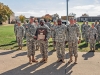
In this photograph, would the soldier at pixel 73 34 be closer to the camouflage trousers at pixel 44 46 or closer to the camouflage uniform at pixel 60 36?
the camouflage uniform at pixel 60 36

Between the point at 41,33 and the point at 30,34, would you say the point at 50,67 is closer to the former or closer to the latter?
the point at 41,33

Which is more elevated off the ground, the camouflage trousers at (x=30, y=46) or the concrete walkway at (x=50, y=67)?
the camouflage trousers at (x=30, y=46)

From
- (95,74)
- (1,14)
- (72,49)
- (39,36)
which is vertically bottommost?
(95,74)

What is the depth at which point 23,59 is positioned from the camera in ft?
28.4

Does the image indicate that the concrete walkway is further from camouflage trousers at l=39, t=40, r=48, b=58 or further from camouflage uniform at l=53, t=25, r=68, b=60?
camouflage uniform at l=53, t=25, r=68, b=60

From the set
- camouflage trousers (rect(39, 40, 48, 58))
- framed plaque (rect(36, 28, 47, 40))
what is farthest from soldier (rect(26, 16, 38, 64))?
camouflage trousers (rect(39, 40, 48, 58))

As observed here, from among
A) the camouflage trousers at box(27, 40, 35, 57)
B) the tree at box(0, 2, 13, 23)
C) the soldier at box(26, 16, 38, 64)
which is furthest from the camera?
the tree at box(0, 2, 13, 23)

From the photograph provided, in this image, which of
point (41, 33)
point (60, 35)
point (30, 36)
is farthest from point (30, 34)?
point (60, 35)

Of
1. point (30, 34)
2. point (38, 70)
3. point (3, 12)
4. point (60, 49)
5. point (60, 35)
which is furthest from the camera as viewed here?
point (3, 12)

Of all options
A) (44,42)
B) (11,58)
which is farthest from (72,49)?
(11,58)

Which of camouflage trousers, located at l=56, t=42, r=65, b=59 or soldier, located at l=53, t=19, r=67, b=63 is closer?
soldier, located at l=53, t=19, r=67, b=63

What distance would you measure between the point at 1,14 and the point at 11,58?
5482 centimetres

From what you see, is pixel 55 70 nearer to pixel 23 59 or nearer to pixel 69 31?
pixel 69 31

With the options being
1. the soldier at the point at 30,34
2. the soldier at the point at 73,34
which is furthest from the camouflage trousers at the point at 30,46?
the soldier at the point at 73,34
